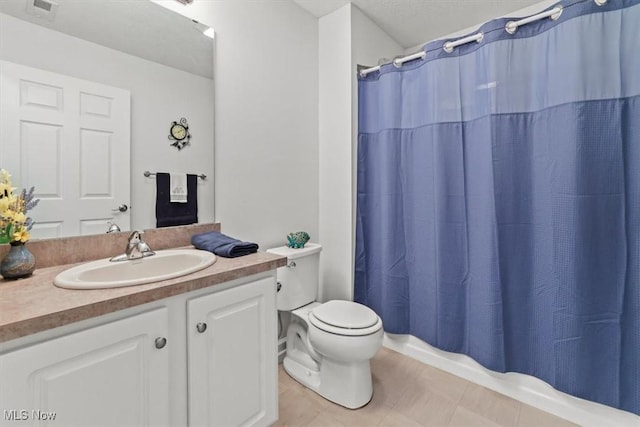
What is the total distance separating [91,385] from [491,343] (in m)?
1.77

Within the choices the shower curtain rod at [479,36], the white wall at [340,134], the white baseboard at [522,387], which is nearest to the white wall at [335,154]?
the white wall at [340,134]

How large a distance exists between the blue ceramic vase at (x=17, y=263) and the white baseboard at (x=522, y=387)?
76.7 inches

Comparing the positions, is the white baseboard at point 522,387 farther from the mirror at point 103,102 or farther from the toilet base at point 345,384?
the mirror at point 103,102

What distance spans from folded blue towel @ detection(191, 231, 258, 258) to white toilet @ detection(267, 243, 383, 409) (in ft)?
1.37

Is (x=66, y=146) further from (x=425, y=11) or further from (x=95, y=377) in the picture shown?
(x=425, y=11)

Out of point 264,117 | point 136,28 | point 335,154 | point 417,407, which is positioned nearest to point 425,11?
point 335,154

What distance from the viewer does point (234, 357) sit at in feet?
3.71

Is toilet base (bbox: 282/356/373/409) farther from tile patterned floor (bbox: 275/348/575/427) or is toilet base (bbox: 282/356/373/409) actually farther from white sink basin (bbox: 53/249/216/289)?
white sink basin (bbox: 53/249/216/289)

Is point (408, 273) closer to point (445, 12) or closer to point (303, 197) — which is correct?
point (303, 197)

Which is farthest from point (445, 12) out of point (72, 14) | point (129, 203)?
point (129, 203)

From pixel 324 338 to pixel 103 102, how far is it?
57.6 inches

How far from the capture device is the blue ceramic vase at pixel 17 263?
0.95 meters

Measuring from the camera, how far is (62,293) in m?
0.84


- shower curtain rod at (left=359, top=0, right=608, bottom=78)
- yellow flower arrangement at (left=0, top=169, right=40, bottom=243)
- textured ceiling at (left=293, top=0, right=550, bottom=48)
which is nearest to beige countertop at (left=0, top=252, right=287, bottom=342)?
yellow flower arrangement at (left=0, top=169, right=40, bottom=243)
